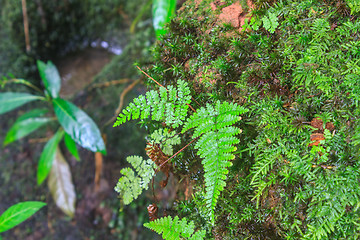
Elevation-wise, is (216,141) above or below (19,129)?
above

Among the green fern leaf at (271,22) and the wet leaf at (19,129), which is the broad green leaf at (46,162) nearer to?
the wet leaf at (19,129)

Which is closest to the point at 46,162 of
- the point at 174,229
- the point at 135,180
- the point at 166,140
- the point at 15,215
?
the point at 15,215

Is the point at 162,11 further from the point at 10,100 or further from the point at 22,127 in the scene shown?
the point at 22,127

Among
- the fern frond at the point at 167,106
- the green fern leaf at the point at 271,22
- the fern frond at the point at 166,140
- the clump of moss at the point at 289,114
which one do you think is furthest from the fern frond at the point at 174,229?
the green fern leaf at the point at 271,22

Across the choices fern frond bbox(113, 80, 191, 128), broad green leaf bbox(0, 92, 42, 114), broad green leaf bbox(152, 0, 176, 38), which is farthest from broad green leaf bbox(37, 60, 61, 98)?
fern frond bbox(113, 80, 191, 128)

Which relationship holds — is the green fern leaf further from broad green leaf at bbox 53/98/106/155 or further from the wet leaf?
the wet leaf

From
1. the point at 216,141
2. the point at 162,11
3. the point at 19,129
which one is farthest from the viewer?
the point at 19,129

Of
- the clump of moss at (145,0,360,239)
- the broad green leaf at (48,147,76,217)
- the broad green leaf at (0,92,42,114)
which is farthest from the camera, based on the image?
the broad green leaf at (48,147,76,217)
